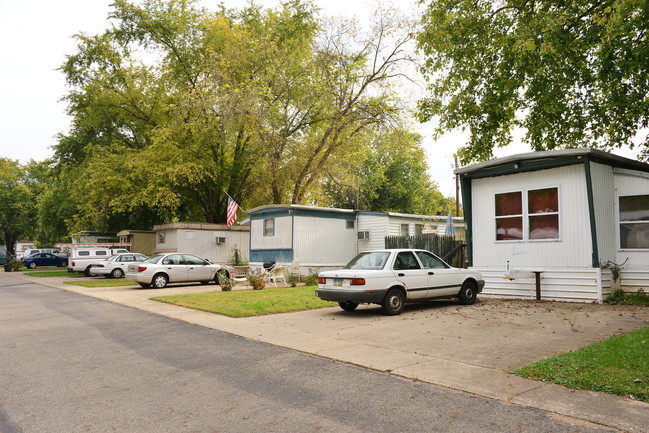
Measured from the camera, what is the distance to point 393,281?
10.6m

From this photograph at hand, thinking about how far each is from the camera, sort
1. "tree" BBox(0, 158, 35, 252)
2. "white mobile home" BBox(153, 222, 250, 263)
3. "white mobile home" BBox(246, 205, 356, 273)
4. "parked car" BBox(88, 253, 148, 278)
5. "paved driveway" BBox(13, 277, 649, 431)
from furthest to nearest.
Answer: "tree" BBox(0, 158, 35, 252) → "white mobile home" BBox(153, 222, 250, 263) → "parked car" BBox(88, 253, 148, 278) → "white mobile home" BBox(246, 205, 356, 273) → "paved driveway" BBox(13, 277, 649, 431)

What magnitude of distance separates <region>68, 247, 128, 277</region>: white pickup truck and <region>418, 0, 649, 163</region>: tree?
73.7 ft

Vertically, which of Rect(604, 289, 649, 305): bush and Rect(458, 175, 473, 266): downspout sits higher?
Rect(458, 175, 473, 266): downspout

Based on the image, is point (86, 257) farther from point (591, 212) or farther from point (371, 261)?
point (591, 212)

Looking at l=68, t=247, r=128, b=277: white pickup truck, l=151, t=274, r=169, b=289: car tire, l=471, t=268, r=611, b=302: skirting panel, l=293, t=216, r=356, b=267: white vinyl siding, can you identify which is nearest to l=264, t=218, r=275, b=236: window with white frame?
l=293, t=216, r=356, b=267: white vinyl siding

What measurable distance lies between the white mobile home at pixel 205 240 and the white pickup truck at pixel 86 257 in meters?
3.38

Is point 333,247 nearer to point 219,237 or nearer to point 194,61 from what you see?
point 219,237

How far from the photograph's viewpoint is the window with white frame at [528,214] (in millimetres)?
12562

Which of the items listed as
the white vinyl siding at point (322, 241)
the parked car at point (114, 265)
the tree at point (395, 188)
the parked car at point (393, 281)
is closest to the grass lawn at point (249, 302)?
the parked car at point (393, 281)

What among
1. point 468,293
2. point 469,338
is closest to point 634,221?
point 468,293

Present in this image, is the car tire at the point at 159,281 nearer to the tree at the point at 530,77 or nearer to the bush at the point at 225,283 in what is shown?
the bush at the point at 225,283

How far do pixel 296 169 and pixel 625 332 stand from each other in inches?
867

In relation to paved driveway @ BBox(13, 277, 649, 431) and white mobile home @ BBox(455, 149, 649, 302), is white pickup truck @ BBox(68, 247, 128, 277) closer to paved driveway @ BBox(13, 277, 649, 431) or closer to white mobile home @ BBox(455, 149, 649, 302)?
paved driveway @ BBox(13, 277, 649, 431)

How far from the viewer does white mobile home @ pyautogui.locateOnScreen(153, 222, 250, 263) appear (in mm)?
27703
